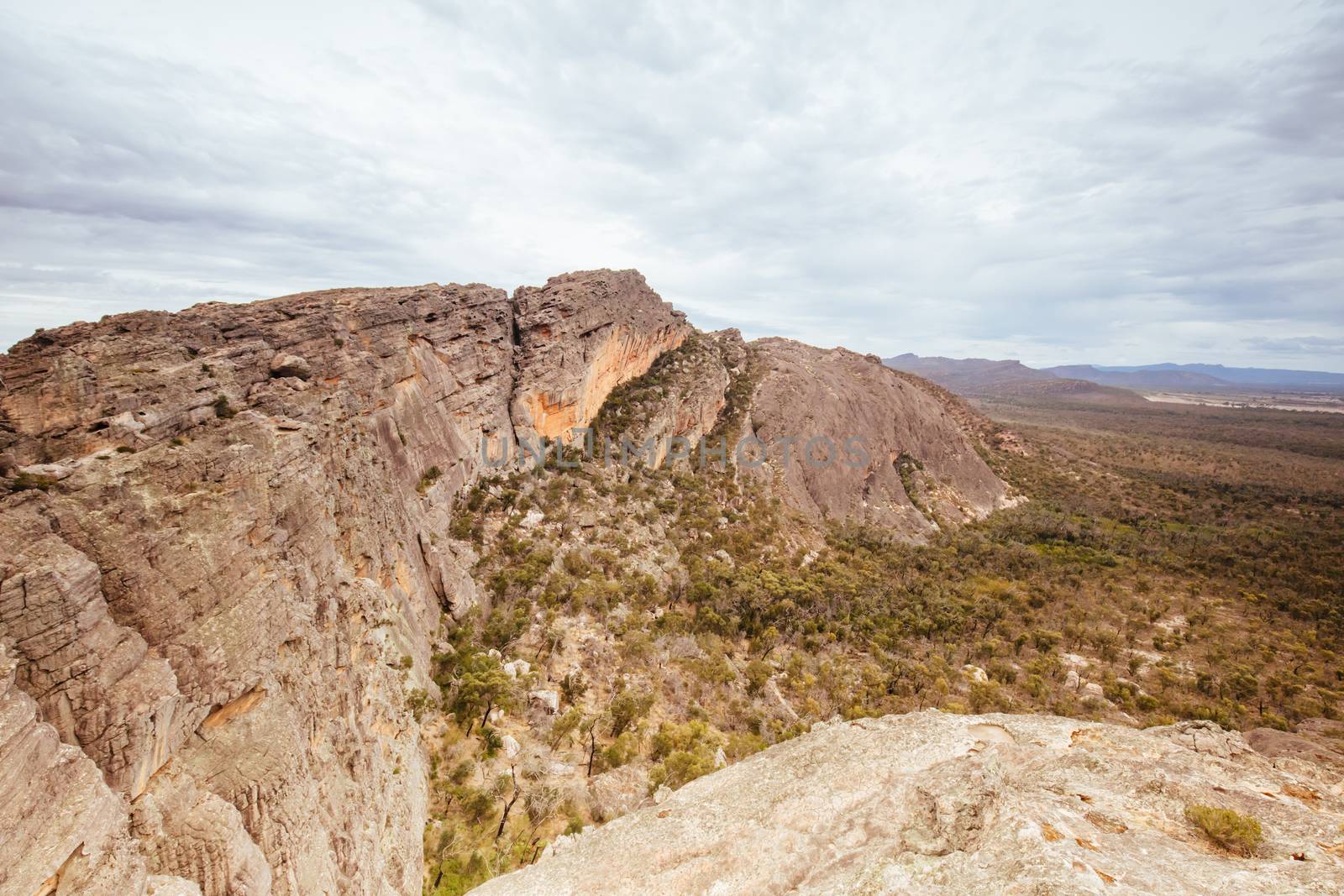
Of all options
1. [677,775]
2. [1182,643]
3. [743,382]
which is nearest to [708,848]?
[677,775]

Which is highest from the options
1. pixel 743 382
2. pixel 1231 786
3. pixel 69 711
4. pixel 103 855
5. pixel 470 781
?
pixel 743 382

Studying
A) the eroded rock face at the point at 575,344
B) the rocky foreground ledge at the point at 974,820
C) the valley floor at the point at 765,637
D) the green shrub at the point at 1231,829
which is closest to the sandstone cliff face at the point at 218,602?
the valley floor at the point at 765,637

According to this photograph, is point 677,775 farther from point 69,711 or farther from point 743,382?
point 743,382

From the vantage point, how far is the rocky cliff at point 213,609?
9.27m

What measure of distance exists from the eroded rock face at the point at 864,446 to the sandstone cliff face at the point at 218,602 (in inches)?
1993

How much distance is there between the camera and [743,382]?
3091 inches

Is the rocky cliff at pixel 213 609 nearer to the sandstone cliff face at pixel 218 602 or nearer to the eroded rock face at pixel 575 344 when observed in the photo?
the sandstone cliff face at pixel 218 602

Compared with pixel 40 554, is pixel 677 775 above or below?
below

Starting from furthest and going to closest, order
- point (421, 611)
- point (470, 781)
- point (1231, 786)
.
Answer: point (421, 611) < point (470, 781) < point (1231, 786)

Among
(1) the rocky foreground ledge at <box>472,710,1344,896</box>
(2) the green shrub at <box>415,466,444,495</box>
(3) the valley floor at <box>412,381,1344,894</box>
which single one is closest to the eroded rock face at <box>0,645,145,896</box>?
(1) the rocky foreground ledge at <box>472,710,1344,896</box>

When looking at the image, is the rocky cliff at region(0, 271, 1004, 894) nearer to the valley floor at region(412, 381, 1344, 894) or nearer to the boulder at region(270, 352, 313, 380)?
the boulder at region(270, 352, 313, 380)

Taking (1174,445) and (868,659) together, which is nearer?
(868,659)

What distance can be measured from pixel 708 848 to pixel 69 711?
14.3 meters

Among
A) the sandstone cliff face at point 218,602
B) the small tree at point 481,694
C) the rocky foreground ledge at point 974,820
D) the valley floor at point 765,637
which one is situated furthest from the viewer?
the small tree at point 481,694
